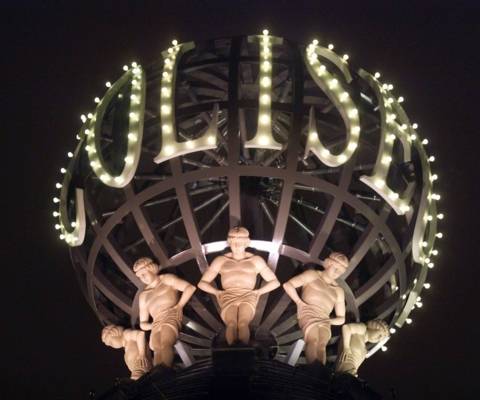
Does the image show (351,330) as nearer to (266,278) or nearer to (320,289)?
(320,289)

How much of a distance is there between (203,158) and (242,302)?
412cm

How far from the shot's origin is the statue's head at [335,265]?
59.7 ft

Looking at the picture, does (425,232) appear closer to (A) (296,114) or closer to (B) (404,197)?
(B) (404,197)

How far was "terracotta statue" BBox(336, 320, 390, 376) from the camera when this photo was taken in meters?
18.1

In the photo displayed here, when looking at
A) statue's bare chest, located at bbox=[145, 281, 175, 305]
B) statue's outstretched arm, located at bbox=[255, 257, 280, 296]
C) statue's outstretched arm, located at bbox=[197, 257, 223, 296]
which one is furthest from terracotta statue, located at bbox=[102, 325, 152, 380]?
statue's outstretched arm, located at bbox=[255, 257, 280, 296]

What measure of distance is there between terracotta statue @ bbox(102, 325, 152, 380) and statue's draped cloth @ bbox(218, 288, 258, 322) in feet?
4.92

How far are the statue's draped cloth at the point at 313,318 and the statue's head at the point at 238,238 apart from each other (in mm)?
1224

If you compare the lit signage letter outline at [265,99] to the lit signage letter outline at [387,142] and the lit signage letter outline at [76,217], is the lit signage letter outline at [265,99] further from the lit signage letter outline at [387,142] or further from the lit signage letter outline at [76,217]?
the lit signage letter outline at [76,217]

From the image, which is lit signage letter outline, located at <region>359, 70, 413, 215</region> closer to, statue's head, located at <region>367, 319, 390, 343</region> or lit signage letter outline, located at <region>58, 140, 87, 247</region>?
statue's head, located at <region>367, 319, 390, 343</region>

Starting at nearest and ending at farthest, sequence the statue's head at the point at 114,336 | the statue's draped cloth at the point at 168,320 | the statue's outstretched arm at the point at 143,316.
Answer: the statue's draped cloth at the point at 168,320, the statue's outstretched arm at the point at 143,316, the statue's head at the point at 114,336

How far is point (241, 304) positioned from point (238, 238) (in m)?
0.93

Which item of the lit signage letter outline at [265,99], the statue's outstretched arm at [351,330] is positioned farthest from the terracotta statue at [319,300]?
the lit signage letter outline at [265,99]

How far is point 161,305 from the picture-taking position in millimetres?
18188

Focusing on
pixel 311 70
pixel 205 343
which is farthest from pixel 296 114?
pixel 205 343
